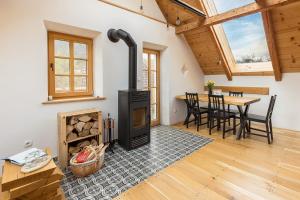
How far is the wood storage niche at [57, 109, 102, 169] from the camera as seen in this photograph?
2.38m

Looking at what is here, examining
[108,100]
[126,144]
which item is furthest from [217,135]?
[108,100]

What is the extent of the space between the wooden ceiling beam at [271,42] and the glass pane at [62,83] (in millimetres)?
3896

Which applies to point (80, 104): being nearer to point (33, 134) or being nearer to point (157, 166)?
point (33, 134)

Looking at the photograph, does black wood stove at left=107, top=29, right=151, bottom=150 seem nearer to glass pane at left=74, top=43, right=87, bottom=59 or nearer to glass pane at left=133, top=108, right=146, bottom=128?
glass pane at left=133, top=108, right=146, bottom=128

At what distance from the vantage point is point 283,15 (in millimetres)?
3115

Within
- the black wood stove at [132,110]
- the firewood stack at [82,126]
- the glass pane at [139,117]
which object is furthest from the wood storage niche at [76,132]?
the glass pane at [139,117]

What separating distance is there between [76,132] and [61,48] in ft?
4.87

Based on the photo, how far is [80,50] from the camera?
3.08 m

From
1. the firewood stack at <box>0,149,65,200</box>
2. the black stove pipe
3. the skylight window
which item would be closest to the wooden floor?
the firewood stack at <box>0,149,65,200</box>

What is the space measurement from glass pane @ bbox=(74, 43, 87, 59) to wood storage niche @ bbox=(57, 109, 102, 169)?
3.70 feet

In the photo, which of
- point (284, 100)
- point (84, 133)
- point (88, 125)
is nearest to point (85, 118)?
point (88, 125)

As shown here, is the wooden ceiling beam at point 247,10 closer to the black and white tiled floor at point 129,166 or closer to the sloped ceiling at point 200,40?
the sloped ceiling at point 200,40

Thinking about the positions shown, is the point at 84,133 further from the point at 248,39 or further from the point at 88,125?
the point at 248,39

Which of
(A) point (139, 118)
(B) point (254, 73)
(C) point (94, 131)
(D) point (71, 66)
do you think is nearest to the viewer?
(C) point (94, 131)
